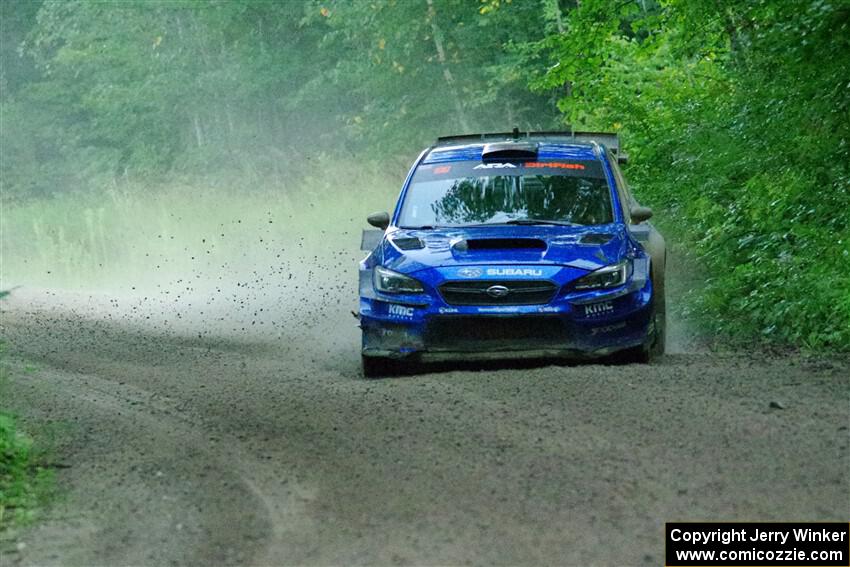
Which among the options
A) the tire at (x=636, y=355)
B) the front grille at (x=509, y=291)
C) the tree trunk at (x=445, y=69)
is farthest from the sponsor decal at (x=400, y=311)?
the tree trunk at (x=445, y=69)

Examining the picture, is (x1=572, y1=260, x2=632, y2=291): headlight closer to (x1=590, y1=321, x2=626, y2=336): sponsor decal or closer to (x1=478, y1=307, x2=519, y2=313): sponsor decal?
(x1=590, y1=321, x2=626, y2=336): sponsor decal

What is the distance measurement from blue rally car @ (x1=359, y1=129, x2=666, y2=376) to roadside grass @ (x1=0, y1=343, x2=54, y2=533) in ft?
9.97

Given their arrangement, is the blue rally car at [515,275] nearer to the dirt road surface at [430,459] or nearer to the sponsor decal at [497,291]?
the sponsor decal at [497,291]

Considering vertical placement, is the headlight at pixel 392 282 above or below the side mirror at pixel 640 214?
below

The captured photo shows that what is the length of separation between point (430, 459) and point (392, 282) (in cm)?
315

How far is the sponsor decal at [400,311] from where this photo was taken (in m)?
10.3

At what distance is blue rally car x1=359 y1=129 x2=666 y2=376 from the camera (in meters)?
10.1

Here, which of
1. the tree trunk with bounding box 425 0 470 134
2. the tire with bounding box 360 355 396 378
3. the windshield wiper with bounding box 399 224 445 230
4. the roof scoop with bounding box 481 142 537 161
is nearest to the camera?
the tire with bounding box 360 355 396 378

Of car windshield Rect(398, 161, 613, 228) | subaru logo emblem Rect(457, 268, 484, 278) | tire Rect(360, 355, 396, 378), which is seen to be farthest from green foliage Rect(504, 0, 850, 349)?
tire Rect(360, 355, 396, 378)

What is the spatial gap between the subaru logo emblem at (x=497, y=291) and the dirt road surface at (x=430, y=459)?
22.2 inches

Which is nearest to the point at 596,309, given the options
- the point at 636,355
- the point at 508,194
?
the point at 636,355

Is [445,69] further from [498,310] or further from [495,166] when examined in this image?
[498,310]

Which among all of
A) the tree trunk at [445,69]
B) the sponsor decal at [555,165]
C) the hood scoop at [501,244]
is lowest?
the tree trunk at [445,69]

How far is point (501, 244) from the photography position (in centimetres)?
1042
